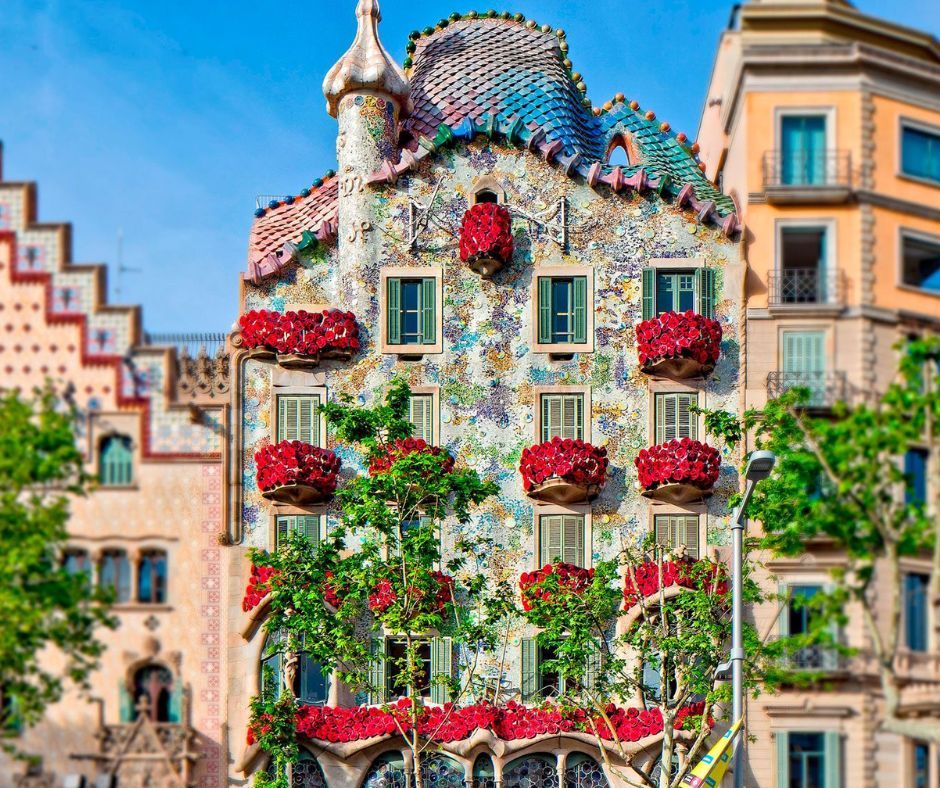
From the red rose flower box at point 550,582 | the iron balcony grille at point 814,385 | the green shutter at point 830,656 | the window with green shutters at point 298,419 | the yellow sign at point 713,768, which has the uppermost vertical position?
the iron balcony grille at point 814,385

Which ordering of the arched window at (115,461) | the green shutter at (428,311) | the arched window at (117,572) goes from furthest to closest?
the green shutter at (428,311), the arched window at (115,461), the arched window at (117,572)

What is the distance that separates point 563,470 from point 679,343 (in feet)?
13.3

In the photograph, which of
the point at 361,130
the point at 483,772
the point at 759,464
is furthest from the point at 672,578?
the point at 361,130

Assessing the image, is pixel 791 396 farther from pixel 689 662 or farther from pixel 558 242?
pixel 558 242

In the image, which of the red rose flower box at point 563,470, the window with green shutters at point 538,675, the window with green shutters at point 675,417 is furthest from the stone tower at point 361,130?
the window with green shutters at point 538,675

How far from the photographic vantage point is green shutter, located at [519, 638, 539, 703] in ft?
133

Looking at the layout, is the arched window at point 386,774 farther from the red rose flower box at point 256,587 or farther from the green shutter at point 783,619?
the green shutter at point 783,619

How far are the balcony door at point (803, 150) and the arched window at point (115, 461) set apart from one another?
52.1ft

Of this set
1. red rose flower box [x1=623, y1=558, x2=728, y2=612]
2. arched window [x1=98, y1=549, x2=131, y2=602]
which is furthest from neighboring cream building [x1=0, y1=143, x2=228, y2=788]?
red rose flower box [x1=623, y1=558, x2=728, y2=612]

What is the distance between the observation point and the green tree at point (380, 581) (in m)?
37.9

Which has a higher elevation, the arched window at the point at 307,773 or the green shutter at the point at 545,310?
the green shutter at the point at 545,310

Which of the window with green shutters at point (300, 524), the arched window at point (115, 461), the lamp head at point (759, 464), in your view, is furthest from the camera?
the window with green shutters at point (300, 524)

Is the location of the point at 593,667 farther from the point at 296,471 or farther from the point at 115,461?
the point at 115,461

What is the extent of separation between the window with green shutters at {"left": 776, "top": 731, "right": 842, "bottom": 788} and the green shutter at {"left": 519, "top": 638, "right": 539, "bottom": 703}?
5.69m
